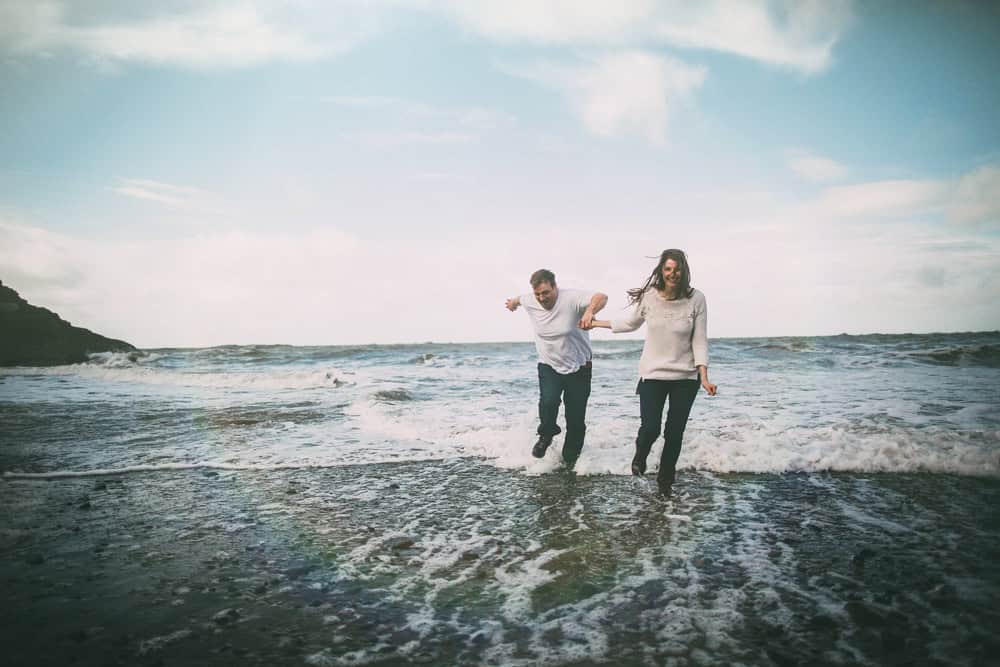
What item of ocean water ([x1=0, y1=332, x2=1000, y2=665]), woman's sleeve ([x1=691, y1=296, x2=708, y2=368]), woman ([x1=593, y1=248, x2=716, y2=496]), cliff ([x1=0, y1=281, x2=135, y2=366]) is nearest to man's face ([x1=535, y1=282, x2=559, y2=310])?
woman ([x1=593, y1=248, x2=716, y2=496])

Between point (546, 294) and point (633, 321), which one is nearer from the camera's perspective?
point (633, 321)

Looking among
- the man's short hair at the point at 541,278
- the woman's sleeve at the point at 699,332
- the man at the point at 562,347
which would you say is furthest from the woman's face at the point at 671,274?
the man's short hair at the point at 541,278

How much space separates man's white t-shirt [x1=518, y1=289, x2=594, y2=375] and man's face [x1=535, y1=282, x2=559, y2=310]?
0.06 metres

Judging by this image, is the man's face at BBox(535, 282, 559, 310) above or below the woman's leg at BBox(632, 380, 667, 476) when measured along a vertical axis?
above

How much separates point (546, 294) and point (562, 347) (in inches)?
25.7

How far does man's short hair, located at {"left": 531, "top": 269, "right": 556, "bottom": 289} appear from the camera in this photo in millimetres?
5969

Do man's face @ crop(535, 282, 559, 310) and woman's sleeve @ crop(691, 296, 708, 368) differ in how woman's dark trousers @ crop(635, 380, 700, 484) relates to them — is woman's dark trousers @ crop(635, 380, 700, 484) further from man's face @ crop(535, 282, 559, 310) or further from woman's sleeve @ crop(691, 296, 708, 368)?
man's face @ crop(535, 282, 559, 310)

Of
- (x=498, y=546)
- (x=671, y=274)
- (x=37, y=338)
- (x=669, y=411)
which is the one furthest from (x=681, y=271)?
(x=37, y=338)

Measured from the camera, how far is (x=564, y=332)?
6.04 metres

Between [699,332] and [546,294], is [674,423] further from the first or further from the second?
[546,294]

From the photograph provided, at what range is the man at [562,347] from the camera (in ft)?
19.7

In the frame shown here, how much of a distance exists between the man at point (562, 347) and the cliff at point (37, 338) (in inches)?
1205

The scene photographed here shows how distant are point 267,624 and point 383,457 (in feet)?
14.2

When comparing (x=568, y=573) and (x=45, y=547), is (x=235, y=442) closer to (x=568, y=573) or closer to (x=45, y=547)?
(x=45, y=547)
